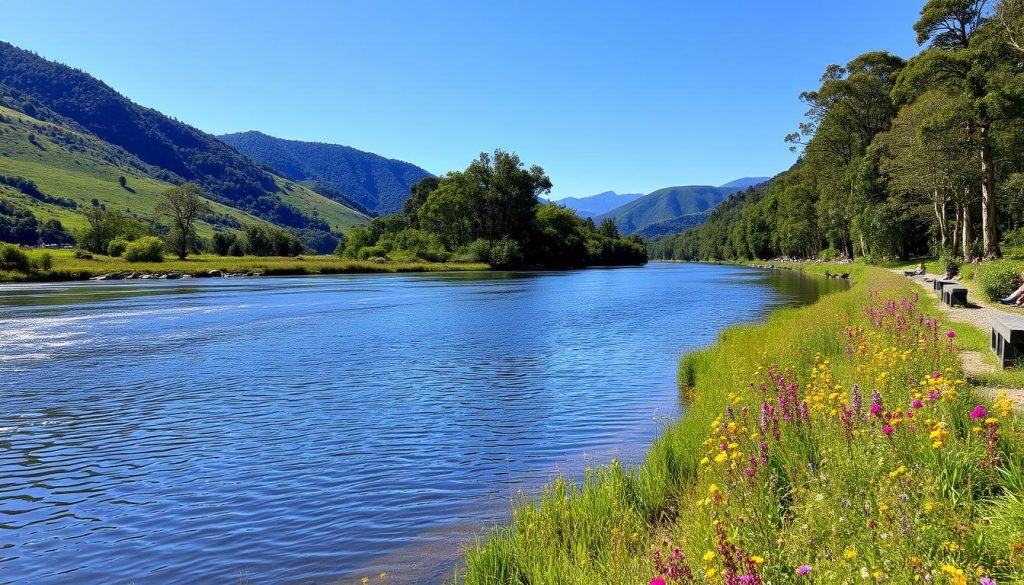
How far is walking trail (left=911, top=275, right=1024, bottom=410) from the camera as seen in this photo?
10195 millimetres

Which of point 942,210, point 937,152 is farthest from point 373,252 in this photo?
point 937,152

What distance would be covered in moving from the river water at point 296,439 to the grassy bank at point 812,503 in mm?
2019

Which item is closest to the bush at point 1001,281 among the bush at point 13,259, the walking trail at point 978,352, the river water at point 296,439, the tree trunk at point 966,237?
the walking trail at point 978,352

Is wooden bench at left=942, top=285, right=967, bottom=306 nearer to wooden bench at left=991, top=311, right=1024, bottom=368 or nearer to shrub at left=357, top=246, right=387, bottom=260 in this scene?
wooden bench at left=991, top=311, right=1024, bottom=368

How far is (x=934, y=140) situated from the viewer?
145 feet

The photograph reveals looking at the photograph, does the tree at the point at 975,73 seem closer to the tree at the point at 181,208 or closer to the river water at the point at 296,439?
the river water at the point at 296,439

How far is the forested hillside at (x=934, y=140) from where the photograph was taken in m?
38.1

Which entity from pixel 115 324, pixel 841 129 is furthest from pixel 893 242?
pixel 115 324

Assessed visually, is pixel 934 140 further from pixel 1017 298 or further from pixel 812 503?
pixel 812 503

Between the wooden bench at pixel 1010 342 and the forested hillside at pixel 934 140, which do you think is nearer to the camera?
the wooden bench at pixel 1010 342

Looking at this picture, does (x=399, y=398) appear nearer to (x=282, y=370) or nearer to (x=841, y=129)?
(x=282, y=370)

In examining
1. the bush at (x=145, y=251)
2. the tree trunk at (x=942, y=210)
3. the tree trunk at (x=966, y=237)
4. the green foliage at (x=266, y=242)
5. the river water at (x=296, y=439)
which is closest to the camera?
the river water at (x=296, y=439)

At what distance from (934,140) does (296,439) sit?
48.2 meters

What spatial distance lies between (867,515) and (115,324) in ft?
127
